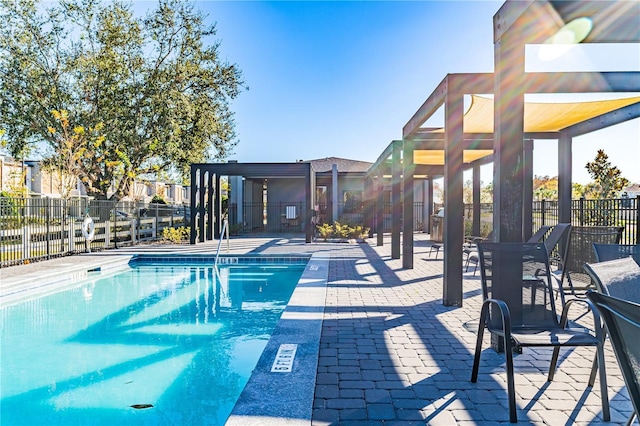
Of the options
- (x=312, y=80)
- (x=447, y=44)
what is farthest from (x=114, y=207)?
(x=447, y=44)

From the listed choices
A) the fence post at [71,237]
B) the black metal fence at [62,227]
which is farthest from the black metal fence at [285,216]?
the fence post at [71,237]

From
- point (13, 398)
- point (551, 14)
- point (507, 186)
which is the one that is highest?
point (551, 14)

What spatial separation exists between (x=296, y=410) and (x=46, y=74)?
673 inches

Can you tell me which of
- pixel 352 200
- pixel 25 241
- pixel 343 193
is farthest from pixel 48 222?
pixel 352 200

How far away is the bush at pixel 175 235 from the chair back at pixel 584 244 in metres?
12.5

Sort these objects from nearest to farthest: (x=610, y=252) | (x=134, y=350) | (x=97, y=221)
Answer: (x=610, y=252) < (x=134, y=350) < (x=97, y=221)

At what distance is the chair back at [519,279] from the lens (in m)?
3.09

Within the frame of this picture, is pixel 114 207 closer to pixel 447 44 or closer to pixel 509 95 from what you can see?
pixel 447 44

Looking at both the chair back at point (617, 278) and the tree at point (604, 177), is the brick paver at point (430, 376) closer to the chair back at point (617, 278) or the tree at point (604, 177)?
the chair back at point (617, 278)

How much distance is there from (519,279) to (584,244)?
4276mm

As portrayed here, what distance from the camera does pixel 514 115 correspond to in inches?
140

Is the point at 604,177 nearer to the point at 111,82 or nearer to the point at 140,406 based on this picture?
the point at 111,82

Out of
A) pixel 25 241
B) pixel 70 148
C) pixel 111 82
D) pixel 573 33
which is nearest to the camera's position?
pixel 573 33

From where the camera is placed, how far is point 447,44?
37.7ft
